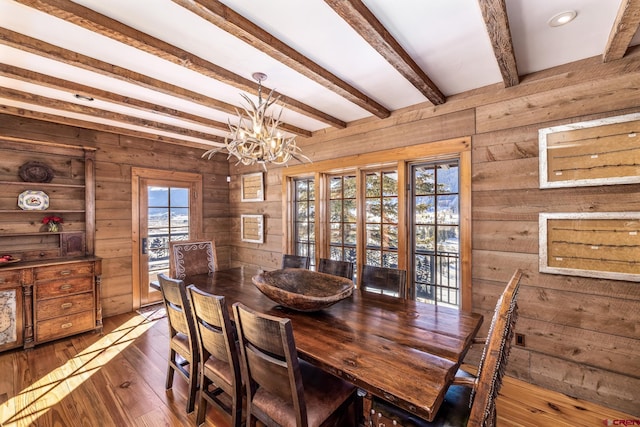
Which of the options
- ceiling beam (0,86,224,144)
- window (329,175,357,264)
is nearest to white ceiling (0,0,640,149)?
ceiling beam (0,86,224,144)

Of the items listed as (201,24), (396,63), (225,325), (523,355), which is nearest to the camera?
(225,325)

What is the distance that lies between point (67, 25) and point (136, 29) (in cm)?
40

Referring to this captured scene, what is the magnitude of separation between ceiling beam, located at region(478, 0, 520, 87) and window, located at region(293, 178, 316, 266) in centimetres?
260

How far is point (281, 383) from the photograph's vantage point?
130 cm

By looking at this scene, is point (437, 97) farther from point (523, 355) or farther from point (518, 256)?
point (523, 355)

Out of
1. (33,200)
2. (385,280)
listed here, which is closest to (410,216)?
(385,280)

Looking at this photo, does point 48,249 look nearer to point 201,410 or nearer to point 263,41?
point 201,410

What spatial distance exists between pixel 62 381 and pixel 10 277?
4.30 feet

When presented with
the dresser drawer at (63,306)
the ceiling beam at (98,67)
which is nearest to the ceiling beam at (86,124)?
the ceiling beam at (98,67)

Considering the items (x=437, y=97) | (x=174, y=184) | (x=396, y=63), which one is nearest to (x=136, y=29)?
(x=396, y=63)

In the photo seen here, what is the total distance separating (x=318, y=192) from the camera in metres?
3.88

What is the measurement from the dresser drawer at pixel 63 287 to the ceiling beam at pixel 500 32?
449cm

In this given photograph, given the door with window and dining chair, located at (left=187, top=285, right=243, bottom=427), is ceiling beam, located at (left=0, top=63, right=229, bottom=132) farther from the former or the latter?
dining chair, located at (left=187, top=285, right=243, bottom=427)

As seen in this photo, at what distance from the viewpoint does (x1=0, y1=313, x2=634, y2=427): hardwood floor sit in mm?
1944
